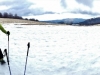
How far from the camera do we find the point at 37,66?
510 inches

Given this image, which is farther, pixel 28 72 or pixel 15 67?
pixel 15 67

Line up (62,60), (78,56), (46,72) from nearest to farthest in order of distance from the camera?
1. (46,72)
2. (62,60)
3. (78,56)

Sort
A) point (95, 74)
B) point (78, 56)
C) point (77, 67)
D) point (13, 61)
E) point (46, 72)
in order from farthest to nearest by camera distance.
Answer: point (78, 56)
point (13, 61)
point (77, 67)
point (46, 72)
point (95, 74)

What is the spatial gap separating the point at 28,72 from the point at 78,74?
7.68 ft

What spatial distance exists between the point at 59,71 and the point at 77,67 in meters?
1.17

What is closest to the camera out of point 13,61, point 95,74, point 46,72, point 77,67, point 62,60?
point 95,74

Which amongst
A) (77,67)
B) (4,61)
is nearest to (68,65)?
(77,67)

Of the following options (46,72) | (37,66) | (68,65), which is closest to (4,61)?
(37,66)

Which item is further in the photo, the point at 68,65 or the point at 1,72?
the point at 68,65

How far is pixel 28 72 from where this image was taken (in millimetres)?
11469

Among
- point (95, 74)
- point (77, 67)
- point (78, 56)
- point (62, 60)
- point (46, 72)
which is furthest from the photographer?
point (78, 56)

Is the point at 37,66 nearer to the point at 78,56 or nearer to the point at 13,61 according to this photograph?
the point at 13,61

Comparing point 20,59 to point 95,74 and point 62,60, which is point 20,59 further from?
point 95,74

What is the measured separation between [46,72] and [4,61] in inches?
104
